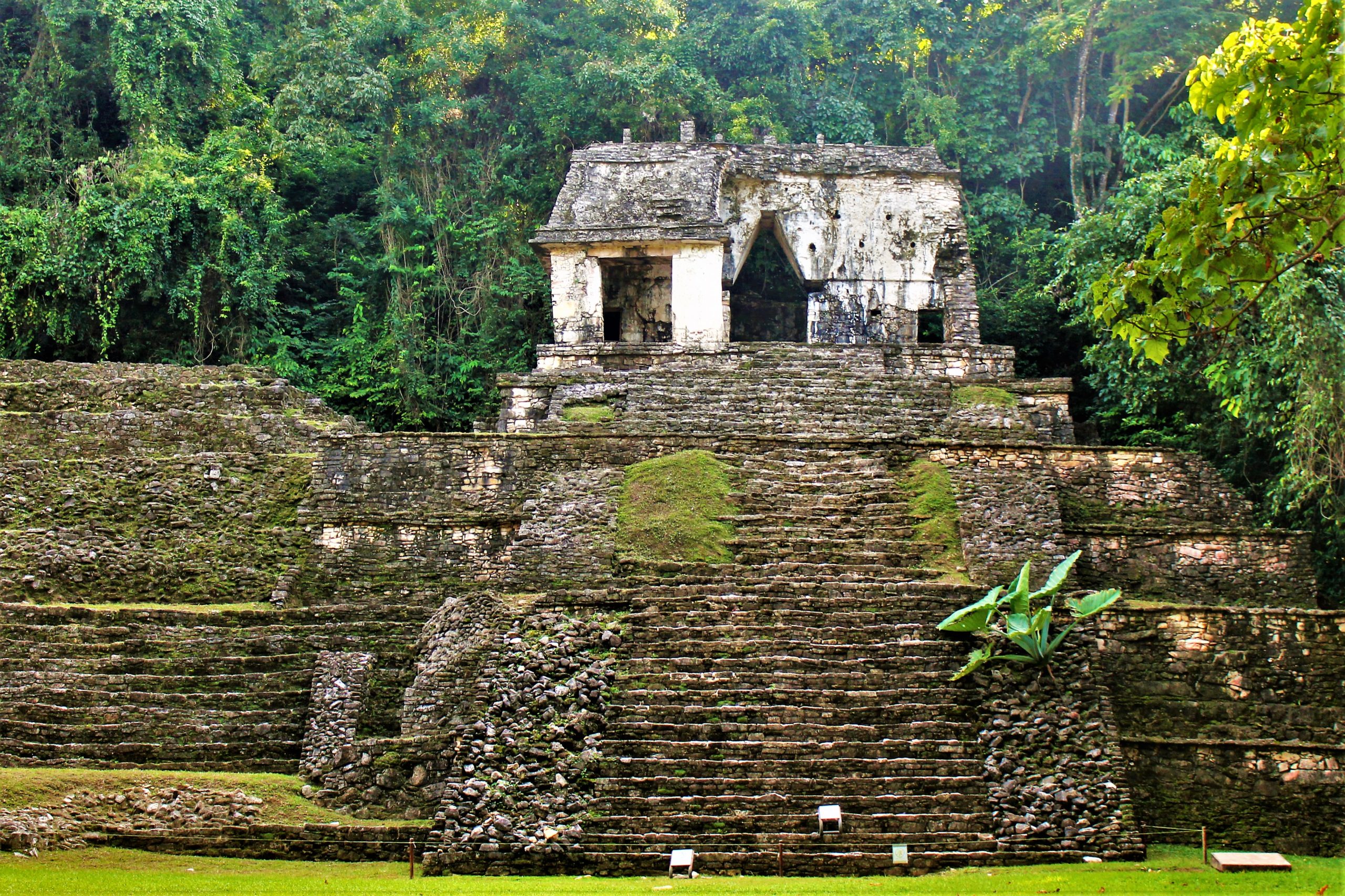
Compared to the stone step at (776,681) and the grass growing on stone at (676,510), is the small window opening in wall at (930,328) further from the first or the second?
the stone step at (776,681)

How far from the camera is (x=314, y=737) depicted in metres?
12.1

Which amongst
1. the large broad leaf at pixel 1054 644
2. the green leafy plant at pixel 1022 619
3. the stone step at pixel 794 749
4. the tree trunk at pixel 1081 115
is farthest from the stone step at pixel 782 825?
the tree trunk at pixel 1081 115

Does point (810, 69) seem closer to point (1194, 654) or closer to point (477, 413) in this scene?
point (477, 413)

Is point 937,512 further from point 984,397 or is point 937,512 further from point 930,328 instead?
point 930,328

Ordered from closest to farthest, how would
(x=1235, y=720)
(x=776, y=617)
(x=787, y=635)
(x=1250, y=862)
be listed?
1. (x=1250, y=862)
2. (x=1235, y=720)
3. (x=787, y=635)
4. (x=776, y=617)

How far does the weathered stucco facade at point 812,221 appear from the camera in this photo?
2148 cm

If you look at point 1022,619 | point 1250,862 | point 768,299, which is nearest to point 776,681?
point 1022,619

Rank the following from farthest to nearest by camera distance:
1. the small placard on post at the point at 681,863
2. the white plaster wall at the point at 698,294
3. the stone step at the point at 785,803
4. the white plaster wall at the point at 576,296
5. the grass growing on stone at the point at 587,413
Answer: the white plaster wall at the point at 576,296 < the white plaster wall at the point at 698,294 < the grass growing on stone at the point at 587,413 < the stone step at the point at 785,803 < the small placard on post at the point at 681,863

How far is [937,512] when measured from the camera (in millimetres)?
14281

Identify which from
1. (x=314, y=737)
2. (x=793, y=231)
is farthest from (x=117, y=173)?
(x=314, y=737)

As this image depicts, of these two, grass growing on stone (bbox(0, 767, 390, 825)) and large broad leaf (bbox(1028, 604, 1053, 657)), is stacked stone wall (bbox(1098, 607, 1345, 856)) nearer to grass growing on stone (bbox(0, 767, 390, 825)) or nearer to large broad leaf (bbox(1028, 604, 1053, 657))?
large broad leaf (bbox(1028, 604, 1053, 657))

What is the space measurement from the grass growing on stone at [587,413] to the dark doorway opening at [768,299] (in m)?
7.90

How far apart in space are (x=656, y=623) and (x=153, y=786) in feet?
14.5

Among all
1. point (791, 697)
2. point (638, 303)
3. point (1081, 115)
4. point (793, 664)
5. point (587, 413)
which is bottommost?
point (791, 697)
